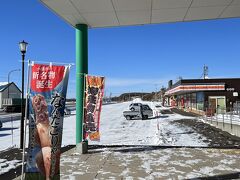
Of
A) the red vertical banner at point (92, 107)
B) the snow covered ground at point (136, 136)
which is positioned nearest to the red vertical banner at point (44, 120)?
the red vertical banner at point (92, 107)

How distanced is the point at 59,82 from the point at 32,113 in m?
0.68

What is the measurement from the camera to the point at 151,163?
914cm

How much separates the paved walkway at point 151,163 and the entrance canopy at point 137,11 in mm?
4313

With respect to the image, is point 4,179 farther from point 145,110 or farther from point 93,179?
point 145,110

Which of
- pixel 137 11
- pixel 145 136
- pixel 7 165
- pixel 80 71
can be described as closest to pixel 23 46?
pixel 80 71

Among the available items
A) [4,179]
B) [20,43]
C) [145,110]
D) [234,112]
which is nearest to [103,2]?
[4,179]

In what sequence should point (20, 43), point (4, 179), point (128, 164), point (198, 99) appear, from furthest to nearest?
point (198, 99), point (20, 43), point (128, 164), point (4, 179)

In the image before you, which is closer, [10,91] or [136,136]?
[136,136]

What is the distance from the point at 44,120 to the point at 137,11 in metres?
5.76

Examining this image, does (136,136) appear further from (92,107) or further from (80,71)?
(80,71)

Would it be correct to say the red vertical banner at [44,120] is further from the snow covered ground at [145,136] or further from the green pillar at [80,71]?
the snow covered ground at [145,136]

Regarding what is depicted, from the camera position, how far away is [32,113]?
5.68m

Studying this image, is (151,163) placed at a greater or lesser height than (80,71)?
lesser

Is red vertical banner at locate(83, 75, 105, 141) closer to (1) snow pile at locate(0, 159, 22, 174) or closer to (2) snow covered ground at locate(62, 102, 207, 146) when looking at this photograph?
(1) snow pile at locate(0, 159, 22, 174)
